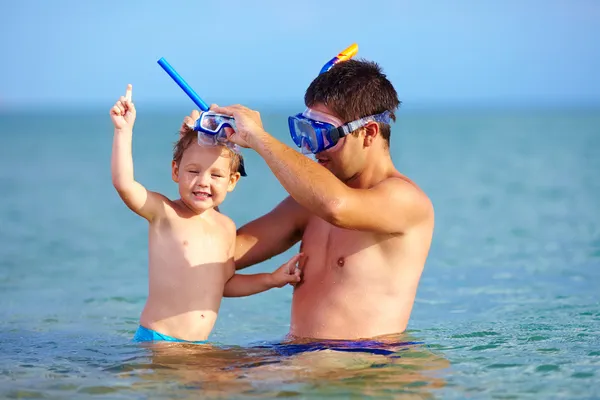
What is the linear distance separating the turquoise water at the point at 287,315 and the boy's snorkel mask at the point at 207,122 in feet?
3.25

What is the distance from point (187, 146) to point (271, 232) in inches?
29.3

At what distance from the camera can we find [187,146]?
5.36 metres

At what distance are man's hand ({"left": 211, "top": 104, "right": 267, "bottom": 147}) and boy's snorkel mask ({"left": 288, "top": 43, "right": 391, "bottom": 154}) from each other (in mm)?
229

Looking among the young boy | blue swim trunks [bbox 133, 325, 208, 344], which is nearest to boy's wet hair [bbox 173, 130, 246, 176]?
the young boy

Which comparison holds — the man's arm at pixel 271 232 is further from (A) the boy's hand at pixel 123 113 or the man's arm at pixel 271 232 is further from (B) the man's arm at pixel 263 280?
(A) the boy's hand at pixel 123 113

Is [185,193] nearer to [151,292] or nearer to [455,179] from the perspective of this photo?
[151,292]

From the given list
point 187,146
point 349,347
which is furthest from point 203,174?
point 349,347

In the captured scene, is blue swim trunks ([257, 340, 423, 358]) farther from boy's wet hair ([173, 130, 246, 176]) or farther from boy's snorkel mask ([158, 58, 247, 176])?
boy's snorkel mask ([158, 58, 247, 176])

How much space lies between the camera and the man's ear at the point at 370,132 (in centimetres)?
539

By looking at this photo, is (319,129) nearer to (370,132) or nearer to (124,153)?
(370,132)

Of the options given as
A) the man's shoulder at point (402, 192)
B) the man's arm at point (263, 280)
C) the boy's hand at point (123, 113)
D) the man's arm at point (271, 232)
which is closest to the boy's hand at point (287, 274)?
the man's arm at point (263, 280)

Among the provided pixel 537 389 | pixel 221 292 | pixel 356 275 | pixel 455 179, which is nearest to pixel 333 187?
pixel 356 275

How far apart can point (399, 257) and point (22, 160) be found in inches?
1103

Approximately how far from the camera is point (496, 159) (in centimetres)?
3319
